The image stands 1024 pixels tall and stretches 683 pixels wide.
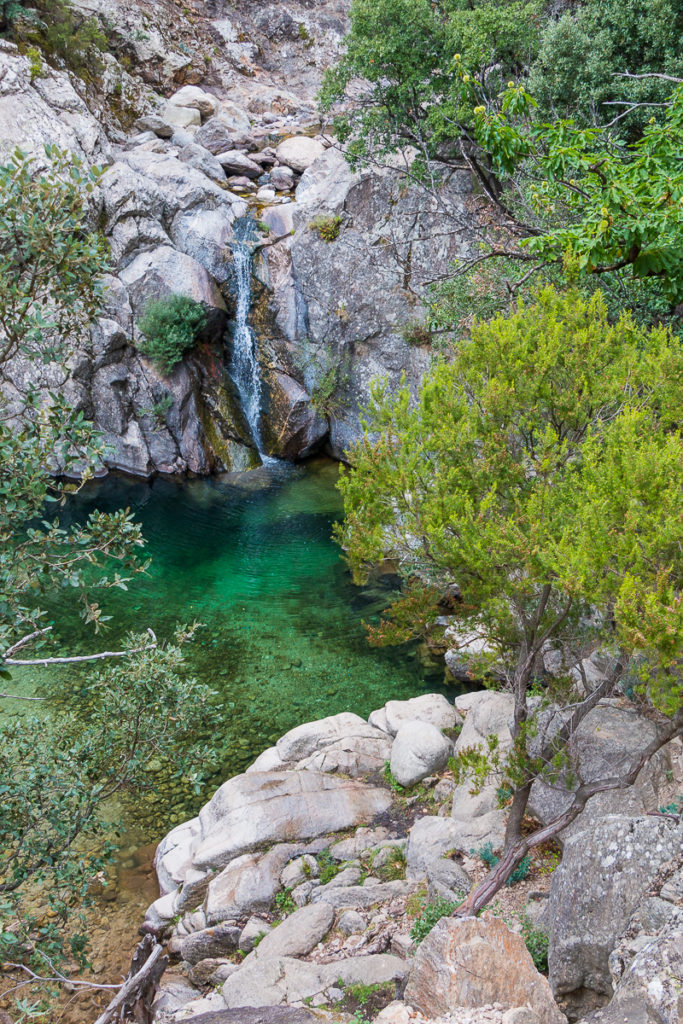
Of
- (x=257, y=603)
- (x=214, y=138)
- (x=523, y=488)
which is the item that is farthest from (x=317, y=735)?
(x=214, y=138)

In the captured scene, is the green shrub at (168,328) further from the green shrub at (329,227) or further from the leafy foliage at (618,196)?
the leafy foliage at (618,196)

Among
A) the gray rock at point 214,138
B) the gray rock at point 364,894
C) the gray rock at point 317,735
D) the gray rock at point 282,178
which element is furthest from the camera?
the gray rock at point 214,138

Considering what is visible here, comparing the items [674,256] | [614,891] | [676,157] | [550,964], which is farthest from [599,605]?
[676,157]

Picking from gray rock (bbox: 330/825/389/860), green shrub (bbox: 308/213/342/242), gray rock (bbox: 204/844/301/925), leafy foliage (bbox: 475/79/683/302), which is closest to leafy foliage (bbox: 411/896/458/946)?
gray rock (bbox: 330/825/389/860)

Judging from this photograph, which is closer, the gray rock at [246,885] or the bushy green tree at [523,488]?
the bushy green tree at [523,488]

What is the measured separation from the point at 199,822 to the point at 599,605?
24.5ft

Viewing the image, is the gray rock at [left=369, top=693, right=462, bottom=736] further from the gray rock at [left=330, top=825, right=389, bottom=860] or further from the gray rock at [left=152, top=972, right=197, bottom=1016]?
the gray rock at [left=152, top=972, right=197, bottom=1016]

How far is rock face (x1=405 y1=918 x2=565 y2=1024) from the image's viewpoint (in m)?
5.07

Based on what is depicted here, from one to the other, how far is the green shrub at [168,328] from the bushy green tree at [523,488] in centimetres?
1730

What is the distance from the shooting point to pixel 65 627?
1639 centimetres

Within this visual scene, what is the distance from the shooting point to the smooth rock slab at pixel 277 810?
9.98m

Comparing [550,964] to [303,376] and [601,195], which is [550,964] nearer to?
[601,195]

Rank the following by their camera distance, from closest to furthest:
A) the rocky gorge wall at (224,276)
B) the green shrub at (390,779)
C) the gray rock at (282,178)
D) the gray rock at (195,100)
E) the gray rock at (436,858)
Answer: the gray rock at (436,858) → the green shrub at (390,779) → the rocky gorge wall at (224,276) → the gray rock at (282,178) → the gray rock at (195,100)

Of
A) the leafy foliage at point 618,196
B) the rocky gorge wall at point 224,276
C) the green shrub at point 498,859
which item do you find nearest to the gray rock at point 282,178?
the rocky gorge wall at point 224,276
